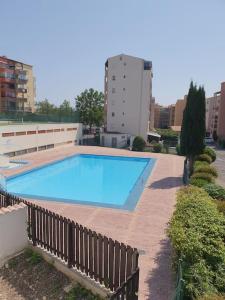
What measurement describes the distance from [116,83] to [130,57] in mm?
5463

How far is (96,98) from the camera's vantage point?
183ft

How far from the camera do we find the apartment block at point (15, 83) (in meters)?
67.3

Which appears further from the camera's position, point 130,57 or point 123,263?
point 130,57

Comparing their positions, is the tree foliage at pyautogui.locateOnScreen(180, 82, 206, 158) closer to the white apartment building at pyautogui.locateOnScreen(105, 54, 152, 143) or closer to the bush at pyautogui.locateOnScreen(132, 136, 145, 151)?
the bush at pyautogui.locateOnScreen(132, 136, 145, 151)

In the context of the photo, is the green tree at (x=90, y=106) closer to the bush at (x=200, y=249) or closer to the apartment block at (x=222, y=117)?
the apartment block at (x=222, y=117)

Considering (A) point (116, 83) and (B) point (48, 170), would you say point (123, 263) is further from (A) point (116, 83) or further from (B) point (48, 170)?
(A) point (116, 83)

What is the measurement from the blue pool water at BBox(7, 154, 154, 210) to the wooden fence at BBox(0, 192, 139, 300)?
6497 mm

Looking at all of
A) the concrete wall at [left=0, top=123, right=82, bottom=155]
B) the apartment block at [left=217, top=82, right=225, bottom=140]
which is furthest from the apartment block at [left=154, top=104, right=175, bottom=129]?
the concrete wall at [left=0, top=123, right=82, bottom=155]

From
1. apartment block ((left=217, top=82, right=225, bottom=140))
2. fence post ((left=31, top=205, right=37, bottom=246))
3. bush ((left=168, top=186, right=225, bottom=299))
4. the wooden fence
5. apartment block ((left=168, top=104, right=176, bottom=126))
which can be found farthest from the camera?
apartment block ((left=168, top=104, right=176, bottom=126))

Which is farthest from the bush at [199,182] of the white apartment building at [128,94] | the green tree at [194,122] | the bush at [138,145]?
the white apartment building at [128,94]

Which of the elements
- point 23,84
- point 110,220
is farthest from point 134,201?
point 23,84

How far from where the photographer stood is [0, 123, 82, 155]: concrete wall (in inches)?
1094

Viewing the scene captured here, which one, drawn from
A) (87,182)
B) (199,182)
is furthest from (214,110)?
(199,182)

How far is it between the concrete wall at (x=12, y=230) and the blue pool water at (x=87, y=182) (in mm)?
6363
